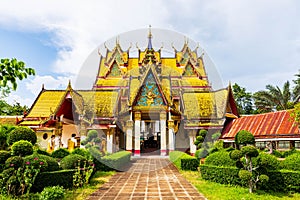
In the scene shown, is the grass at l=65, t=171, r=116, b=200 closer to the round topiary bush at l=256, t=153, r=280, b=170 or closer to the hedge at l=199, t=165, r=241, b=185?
the hedge at l=199, t=165, r=241, b=185

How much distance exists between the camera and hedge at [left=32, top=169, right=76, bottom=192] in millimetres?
6582

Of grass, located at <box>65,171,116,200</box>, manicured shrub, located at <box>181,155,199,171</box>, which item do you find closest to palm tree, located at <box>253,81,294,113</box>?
manicured shrub, located at <box>181,155,199,171</box>

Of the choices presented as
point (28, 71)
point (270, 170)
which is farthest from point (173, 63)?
point (28, 71)

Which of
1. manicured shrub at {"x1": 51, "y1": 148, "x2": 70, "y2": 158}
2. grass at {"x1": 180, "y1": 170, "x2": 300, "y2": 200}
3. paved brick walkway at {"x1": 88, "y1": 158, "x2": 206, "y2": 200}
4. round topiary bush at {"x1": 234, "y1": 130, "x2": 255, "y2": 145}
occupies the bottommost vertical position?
paved brick walkway at {"x1": 88, "y1": 158, "x2": 206, "y2": 200}

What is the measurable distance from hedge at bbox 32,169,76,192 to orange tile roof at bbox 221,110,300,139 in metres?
9.49

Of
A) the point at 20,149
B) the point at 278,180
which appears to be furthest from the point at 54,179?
the point at 278,180

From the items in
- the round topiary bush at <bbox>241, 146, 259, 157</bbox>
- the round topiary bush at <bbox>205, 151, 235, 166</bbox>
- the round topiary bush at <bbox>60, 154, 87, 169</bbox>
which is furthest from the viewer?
the round topiary bush at <bbox>205, 151, 235, 166</bbox>

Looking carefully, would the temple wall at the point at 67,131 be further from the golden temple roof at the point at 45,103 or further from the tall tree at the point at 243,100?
the tall tree at the point at 243,100

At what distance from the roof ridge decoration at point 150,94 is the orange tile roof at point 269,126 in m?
4.81

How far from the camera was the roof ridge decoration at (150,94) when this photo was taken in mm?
16203

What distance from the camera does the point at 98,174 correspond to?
Result: 32.9 ft

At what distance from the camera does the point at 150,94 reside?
16266 mm

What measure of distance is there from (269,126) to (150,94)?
7.81m

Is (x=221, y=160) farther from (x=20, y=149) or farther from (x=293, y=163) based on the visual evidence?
(x=20, y=149)
